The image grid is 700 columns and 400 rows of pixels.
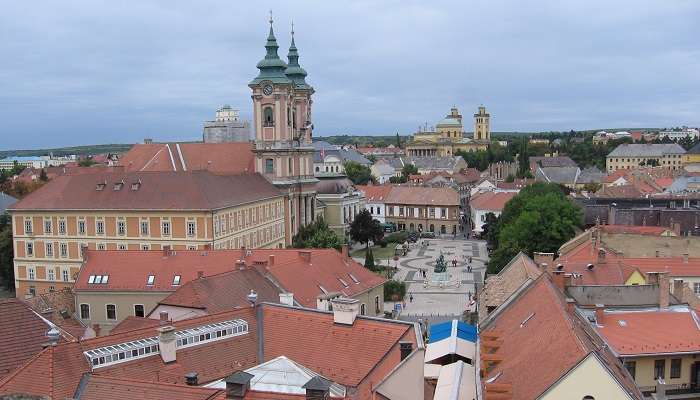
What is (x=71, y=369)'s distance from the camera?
718 inches

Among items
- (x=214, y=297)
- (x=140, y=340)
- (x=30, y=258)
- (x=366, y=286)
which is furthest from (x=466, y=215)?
(x=140, y=340)

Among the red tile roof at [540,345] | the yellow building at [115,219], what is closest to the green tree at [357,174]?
the yellow building at [115,219]

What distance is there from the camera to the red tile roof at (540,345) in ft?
59.3

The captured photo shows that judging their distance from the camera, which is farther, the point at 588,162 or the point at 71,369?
the point at 588,162

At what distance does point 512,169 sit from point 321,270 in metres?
134

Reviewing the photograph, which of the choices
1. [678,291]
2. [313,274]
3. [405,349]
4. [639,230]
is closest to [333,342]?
[405,349]

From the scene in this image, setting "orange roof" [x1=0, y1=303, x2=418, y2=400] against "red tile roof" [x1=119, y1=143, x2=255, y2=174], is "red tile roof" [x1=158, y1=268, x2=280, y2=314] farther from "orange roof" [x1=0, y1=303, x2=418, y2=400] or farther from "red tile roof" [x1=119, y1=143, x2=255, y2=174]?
"red tile roof" [x1=119, y1=143, x2=255, y2=174]

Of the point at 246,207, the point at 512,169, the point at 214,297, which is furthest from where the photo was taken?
the point at 512,169

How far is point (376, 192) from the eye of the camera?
107 meters

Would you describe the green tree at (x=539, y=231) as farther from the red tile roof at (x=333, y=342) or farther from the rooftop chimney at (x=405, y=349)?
the rooftop chimney at (x=405, y=349)

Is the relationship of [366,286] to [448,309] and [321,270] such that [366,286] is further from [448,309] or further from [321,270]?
[448,309]

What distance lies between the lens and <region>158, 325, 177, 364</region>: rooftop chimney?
2069 centimetres

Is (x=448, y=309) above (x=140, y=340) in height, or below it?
below

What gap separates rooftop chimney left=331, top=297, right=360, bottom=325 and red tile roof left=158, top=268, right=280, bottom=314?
20.2 ft
